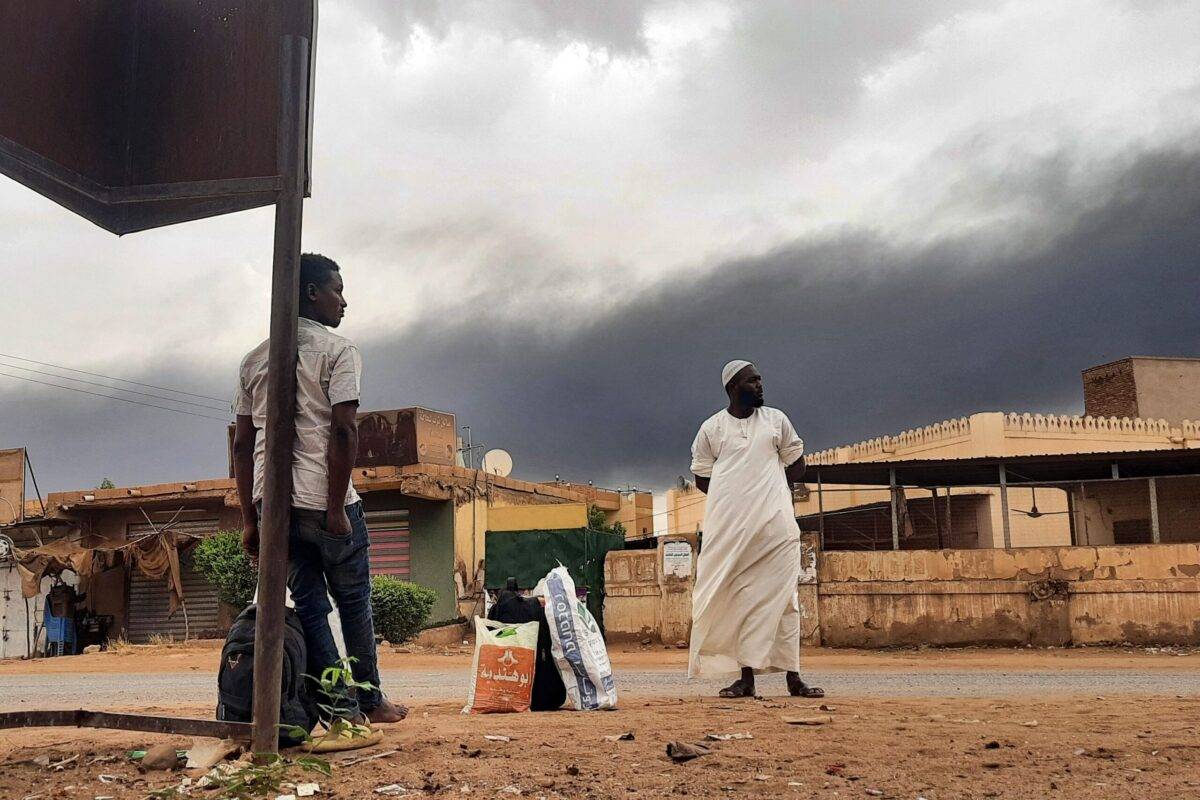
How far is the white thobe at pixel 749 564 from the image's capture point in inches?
246

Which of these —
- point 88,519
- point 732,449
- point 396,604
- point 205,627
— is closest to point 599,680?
point 732,449

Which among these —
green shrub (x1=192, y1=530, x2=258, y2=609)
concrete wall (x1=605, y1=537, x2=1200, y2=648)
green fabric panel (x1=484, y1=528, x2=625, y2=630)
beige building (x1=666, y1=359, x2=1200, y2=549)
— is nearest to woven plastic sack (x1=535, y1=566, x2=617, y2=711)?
concrete wall (x1=605, y1=537, x2=1200, y2=648)

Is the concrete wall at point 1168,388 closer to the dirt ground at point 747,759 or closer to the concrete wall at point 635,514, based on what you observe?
the concrete wall at point 635,514

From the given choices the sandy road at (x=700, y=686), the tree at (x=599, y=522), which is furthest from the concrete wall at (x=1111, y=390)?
the sandy road at (x=700, y=686)

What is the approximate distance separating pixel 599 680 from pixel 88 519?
2099 cm

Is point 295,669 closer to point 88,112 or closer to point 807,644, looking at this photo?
point 88,112

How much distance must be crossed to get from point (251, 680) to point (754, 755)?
177 cm

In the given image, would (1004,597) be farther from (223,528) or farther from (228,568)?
(223,528)

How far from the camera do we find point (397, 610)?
16.6 m

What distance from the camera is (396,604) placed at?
16.6 meters

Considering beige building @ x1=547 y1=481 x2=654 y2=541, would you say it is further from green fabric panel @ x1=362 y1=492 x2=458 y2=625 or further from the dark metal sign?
the dark metal sign

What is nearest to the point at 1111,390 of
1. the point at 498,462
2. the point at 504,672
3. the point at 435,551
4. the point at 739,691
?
the point at 498,462

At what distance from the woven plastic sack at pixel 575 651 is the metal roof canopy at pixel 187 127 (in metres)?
2.17

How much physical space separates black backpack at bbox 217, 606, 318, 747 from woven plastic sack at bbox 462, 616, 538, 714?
5.40 ft
